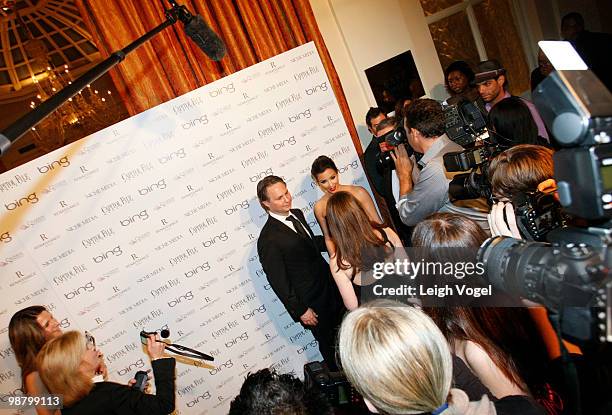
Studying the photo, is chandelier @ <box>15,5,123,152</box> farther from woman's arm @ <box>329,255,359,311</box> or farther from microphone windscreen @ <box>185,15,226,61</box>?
woman's arm @ <box>329,255,359,311</box>

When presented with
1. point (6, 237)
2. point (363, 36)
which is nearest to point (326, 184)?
point (363, 36)

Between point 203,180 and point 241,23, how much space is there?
138 cm

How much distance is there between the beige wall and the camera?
3934 millimetres

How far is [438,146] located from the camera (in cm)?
260

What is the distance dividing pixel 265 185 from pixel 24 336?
1.73m

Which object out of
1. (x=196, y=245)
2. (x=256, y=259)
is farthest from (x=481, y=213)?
(x=196, y=245)

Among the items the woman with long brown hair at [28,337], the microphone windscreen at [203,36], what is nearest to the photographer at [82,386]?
the woman with long brown hair at [28,337]

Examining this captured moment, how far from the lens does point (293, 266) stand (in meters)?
3.06

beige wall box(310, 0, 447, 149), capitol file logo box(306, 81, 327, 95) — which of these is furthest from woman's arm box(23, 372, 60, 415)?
beige wall box(310, 0, 447, 149)

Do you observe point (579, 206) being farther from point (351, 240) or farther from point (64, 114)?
point (64, 114)

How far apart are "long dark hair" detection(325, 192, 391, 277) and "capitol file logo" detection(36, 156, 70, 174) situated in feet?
5.51

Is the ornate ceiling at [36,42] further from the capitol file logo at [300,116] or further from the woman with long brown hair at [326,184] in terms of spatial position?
the woman with long brown hair at [326,184]

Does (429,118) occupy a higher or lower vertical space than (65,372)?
higher

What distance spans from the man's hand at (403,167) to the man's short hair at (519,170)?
1.06 m
